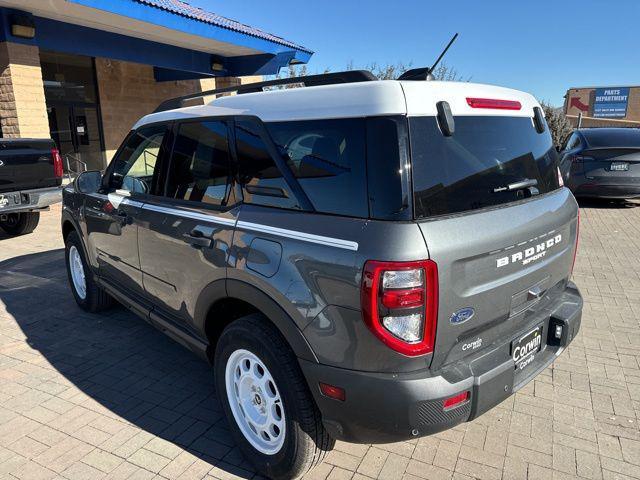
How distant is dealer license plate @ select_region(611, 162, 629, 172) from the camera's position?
9038 millimetres

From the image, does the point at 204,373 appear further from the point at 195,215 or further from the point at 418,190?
the point at 418,190

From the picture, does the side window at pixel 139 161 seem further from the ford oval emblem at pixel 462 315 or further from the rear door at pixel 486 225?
the ford oval emblem at pixel 462 315

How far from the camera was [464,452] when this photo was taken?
2.67m

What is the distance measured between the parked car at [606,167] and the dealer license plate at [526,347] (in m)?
7.76

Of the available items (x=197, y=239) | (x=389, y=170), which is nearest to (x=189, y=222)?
(x=197, y=239)

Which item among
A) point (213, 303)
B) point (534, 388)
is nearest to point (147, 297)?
point (213, 303)

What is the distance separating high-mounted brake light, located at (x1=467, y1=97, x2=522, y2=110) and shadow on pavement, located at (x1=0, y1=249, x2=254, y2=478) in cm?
221

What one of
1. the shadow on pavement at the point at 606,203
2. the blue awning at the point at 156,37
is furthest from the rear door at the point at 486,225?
the blue awning at the point at 156,37

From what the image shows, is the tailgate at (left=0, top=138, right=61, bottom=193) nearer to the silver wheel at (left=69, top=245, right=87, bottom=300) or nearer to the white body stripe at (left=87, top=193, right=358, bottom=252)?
the silver wheel at (left=69, top=245, right=87, bottom=300)

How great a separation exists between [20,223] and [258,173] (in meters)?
7.37

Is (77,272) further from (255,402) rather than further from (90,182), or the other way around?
(255,402)

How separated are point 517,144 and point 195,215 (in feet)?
5.93

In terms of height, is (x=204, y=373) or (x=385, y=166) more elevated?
(x=385, y=166)

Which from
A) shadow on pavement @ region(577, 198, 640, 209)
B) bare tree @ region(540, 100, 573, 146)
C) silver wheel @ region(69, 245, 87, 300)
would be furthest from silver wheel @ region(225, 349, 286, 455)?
bare tree @ region(540, 100, 573, 146)
